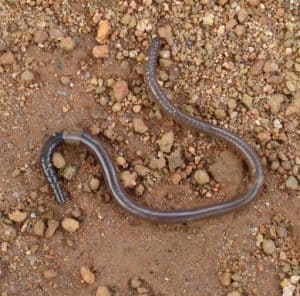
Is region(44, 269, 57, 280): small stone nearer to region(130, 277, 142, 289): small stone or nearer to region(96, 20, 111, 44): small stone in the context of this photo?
region(130, 277, 142, 289): small stone

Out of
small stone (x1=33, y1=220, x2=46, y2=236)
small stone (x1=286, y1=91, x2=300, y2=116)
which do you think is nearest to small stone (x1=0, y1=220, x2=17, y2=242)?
small stone (x1=33, y1=220, x2=46, y2=236)

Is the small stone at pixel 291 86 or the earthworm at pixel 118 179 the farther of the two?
the small stone at pixel 291 86

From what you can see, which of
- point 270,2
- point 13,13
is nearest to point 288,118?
point 270,2

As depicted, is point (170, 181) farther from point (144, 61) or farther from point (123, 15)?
point (123, 15)

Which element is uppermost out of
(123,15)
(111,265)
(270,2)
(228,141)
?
(270,2)

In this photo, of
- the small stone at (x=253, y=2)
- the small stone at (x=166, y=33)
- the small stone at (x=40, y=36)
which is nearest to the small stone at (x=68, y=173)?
the small stone at (x=40, y=36)

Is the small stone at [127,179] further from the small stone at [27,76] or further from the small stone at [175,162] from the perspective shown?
the small stone at [27,76]
